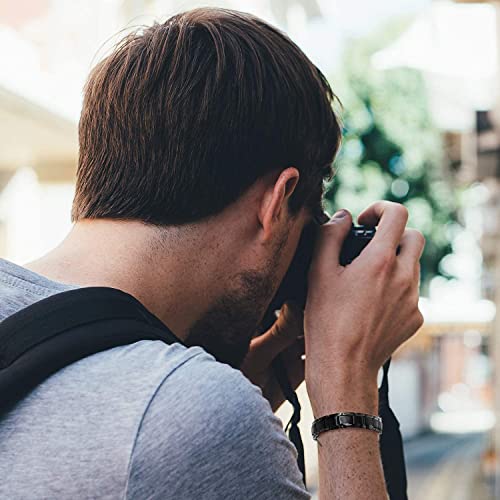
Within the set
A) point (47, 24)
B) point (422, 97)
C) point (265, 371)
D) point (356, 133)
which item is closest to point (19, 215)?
point (47, 24)

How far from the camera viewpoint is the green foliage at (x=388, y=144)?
22.8m

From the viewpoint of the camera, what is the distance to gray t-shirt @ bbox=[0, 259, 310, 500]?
3.18ft

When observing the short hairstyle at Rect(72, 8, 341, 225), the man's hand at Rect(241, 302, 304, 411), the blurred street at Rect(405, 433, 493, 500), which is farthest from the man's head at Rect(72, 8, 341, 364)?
the blurred street at Rect(405, 433, 493, 500)

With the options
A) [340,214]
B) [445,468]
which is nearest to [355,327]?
[340,214]

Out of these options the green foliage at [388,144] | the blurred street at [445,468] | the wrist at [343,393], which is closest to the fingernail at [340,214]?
the wrist at [343,393]

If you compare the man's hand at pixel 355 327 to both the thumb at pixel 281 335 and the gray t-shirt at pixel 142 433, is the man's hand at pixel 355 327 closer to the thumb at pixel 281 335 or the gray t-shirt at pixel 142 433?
the thumb at pixel 281 335

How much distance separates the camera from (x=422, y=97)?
2461cm

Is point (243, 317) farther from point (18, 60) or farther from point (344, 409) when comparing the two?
point (18, 60)

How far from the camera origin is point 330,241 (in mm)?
1466

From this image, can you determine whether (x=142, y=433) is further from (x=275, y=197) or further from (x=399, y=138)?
(x=399, y=138)

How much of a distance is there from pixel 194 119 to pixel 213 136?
0.10ft

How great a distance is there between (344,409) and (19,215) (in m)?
8.10

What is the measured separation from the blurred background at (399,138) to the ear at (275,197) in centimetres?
32

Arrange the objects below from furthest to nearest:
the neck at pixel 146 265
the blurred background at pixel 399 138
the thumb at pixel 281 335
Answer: the blurred background at pixel 399 138, the thumb at pixel 281 335, the neck at pixel 146 265
